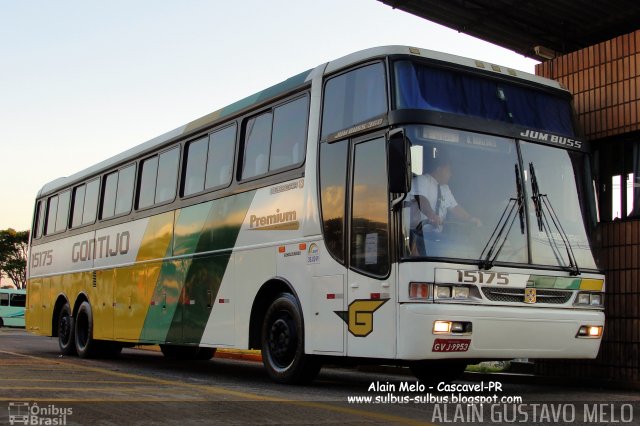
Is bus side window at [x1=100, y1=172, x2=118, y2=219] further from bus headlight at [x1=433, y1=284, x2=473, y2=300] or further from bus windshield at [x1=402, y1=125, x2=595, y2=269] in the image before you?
bus headlight at [x1=433, y1=284, x2=473, y2=300]

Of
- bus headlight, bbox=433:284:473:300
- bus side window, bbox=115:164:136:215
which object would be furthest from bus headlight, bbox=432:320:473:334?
bus side window, bbox=115:164:136:215

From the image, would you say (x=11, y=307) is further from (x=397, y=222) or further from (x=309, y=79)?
(x=397, y=222)

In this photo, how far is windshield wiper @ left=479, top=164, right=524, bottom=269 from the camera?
902cm

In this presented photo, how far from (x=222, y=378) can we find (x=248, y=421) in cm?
554

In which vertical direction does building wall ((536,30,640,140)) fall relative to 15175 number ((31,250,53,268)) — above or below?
above

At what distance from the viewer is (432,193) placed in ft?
29.3

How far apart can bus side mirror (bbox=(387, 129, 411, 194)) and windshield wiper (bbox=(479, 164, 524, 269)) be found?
3.60 ft

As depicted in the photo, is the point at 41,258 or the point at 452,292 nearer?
the point at 452,292

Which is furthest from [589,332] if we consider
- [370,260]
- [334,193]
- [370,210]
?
[334,193]

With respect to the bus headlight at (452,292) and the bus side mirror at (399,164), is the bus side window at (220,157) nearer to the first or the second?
the bus side mirror at (399,164)

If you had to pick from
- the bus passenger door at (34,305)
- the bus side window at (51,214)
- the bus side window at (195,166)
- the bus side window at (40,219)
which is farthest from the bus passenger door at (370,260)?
the bus side window at (40,219)

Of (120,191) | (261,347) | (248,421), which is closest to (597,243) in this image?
(261,347)

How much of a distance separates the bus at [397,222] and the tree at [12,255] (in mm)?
63890

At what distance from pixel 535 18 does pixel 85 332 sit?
1036cm
